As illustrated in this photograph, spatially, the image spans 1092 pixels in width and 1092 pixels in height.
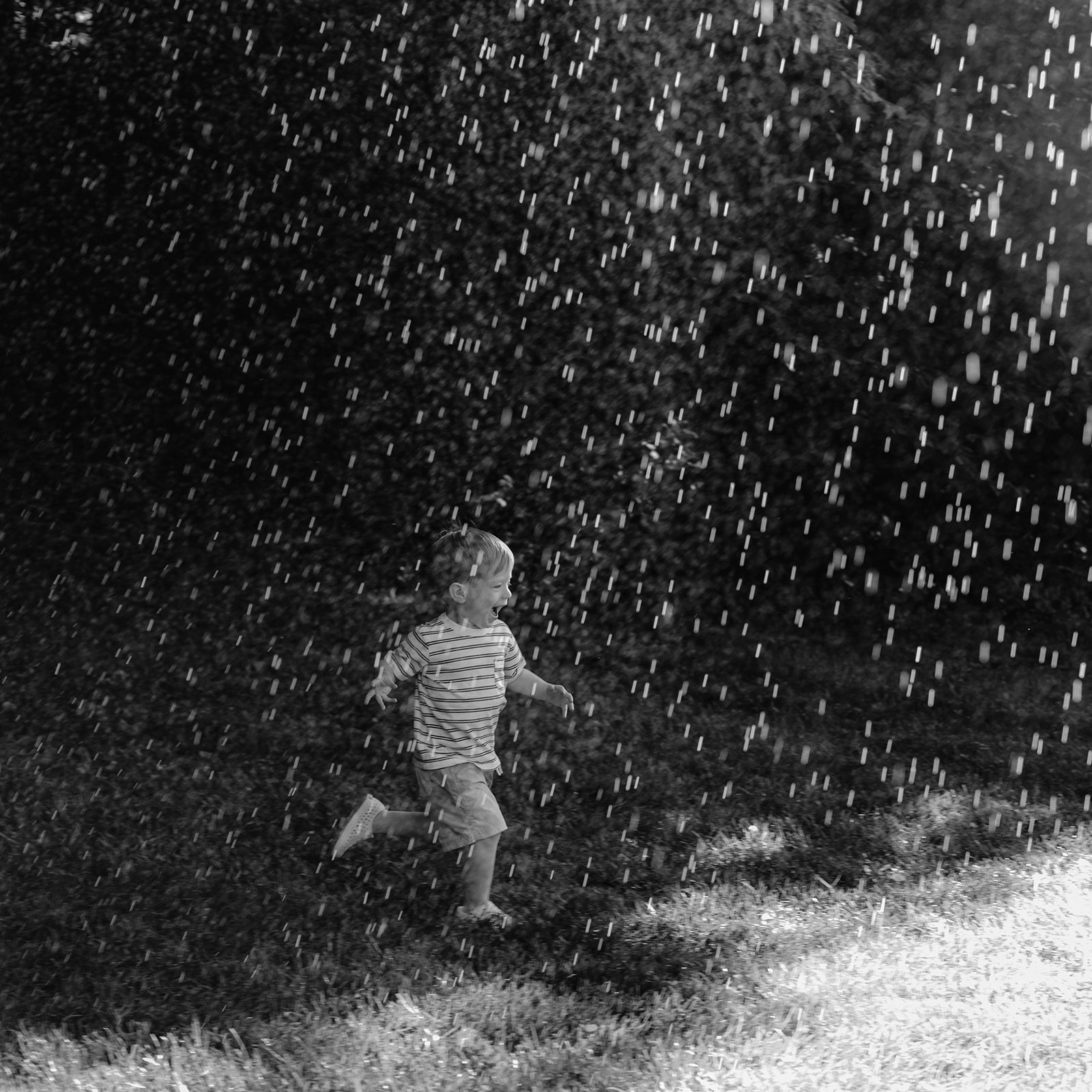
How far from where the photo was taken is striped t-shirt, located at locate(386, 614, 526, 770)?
4.12 metres

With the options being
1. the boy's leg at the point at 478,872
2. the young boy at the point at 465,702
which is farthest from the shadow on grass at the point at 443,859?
the young boy at the point at 465,702

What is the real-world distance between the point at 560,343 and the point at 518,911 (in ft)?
11.3

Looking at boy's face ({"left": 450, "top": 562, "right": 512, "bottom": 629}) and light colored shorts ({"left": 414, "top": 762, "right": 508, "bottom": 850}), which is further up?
boy's face ({"left": 450, "top": 562, "right": 512, "bottom": 629})

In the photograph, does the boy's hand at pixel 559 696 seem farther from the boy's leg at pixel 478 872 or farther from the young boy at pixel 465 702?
the boy's leg at pixel 478 872

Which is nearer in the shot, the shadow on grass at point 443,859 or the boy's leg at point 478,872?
the shadow on grass at point 443,859

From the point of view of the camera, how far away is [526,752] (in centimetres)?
590

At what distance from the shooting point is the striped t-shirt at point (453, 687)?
13.5 ft

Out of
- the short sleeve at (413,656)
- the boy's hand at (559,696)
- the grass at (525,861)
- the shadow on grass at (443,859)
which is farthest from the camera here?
the boy's hand at (559,696)

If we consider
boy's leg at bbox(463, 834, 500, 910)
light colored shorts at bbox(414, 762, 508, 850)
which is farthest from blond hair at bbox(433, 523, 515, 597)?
boy's leg at bbox(463, 834, 500, 910)

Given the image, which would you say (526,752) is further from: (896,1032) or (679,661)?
(896,1032)

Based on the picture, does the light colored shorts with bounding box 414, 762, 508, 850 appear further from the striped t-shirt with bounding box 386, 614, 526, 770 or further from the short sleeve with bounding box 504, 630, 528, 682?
the short sleeve with bounding box 504, 630, 528, 682

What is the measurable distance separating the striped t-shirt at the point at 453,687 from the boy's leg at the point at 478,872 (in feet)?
0.85

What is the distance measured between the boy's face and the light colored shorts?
50 centimetres

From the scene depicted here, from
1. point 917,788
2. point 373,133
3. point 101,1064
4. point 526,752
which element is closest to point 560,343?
point 373,133
